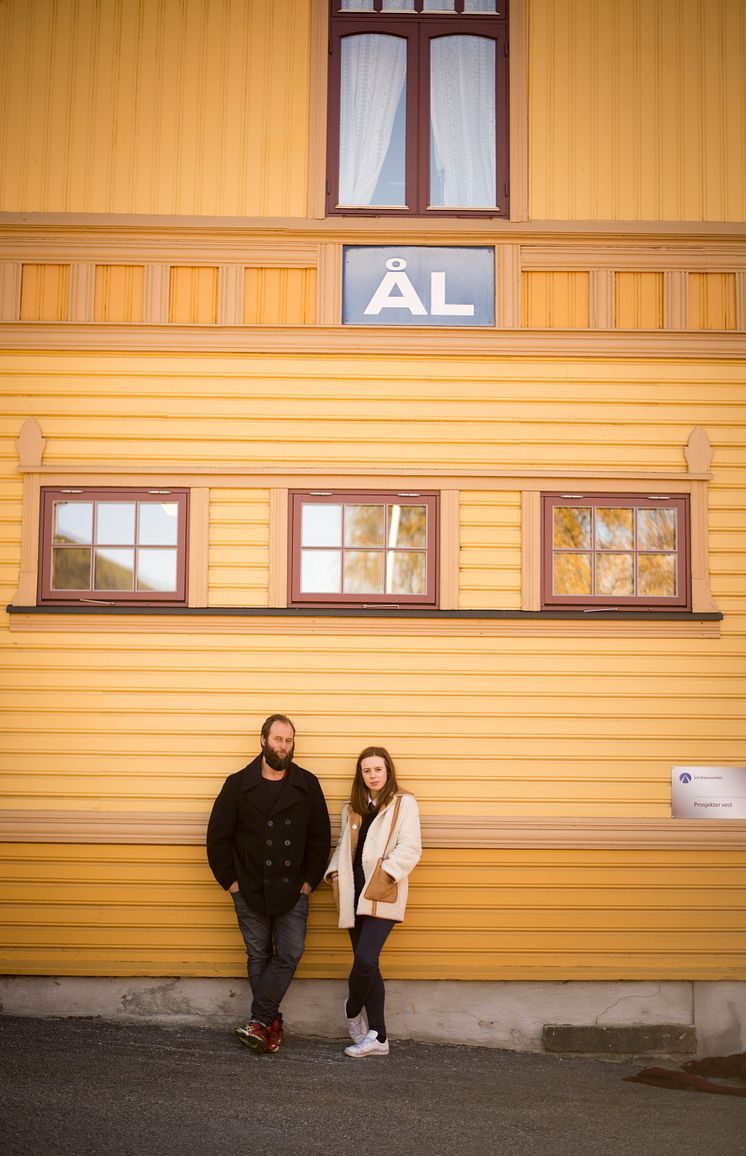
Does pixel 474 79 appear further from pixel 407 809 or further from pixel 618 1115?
pixel 618 1115

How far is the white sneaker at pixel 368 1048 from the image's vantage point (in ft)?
23.9

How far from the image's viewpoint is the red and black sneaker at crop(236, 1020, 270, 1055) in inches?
283

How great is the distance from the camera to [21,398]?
26.5 ft

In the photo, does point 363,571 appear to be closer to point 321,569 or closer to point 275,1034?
point 321,569

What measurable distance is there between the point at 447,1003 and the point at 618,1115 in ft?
4.96

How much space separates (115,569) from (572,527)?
3068mm

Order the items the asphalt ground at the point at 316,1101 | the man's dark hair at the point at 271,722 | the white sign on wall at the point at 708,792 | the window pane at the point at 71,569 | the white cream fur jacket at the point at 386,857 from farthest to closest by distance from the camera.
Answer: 1. the window pane at the point at 71,569
2. the white sign on wall at the point at 708,792
3. the man's dark hair at the point at 271,722
4. the white cream fur jacket at the point at 386,857
5. the asphalt ground at the point at 316,1101

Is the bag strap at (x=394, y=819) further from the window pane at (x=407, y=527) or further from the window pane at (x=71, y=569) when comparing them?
the window pane at (x=71, y=569)

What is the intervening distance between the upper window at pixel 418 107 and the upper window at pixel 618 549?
214 centimetres

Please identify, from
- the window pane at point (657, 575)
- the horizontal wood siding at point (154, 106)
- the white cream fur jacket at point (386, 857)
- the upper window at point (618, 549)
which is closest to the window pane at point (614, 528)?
the upper window at point (618, 549)

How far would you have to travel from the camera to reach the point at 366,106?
8227mm

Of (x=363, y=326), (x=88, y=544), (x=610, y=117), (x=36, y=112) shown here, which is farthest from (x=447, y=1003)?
(x=36, y=112)

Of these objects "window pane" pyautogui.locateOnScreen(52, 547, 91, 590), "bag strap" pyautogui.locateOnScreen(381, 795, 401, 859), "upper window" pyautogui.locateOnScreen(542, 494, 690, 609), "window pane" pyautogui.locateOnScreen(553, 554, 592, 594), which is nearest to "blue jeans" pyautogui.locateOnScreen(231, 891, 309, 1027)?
"bag strap" pyautogui.locateOnScreen(381, 795, 401, 859)

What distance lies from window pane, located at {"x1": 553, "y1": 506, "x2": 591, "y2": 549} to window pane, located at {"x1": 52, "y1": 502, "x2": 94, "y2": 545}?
10.2 ft
